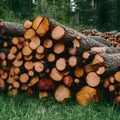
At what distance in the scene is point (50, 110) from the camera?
634 cm

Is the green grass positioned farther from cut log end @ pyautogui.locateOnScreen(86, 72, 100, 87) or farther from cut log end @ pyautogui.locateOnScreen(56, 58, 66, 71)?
cut log end @ pyautogui.locateOnScreen(56, 58, 66, 71)

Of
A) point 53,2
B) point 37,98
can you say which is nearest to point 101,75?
point 37,98

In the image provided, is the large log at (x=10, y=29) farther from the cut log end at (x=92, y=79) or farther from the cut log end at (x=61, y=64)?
the cut log end at (x=92, y=79)

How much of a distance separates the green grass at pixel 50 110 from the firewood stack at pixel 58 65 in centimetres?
21

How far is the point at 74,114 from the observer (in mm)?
6098

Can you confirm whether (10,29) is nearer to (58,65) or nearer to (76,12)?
(58,65)

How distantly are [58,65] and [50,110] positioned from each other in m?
0.83

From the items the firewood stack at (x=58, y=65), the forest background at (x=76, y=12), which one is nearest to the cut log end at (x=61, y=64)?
the firewood stack at (x=58, y=65)

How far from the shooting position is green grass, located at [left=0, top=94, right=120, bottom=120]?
19.3 ft

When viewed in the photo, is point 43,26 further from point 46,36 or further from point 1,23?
point 1,23

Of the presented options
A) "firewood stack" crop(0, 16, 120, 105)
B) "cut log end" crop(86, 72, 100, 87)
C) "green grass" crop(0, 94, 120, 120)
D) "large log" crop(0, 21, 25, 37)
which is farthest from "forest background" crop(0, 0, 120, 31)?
"cut log end" crop(86, 72, 100, 87)

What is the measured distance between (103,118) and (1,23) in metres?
2.71

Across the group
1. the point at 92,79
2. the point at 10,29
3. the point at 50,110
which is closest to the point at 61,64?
the point at 92,79

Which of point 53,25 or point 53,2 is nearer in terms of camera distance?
point 53,25
